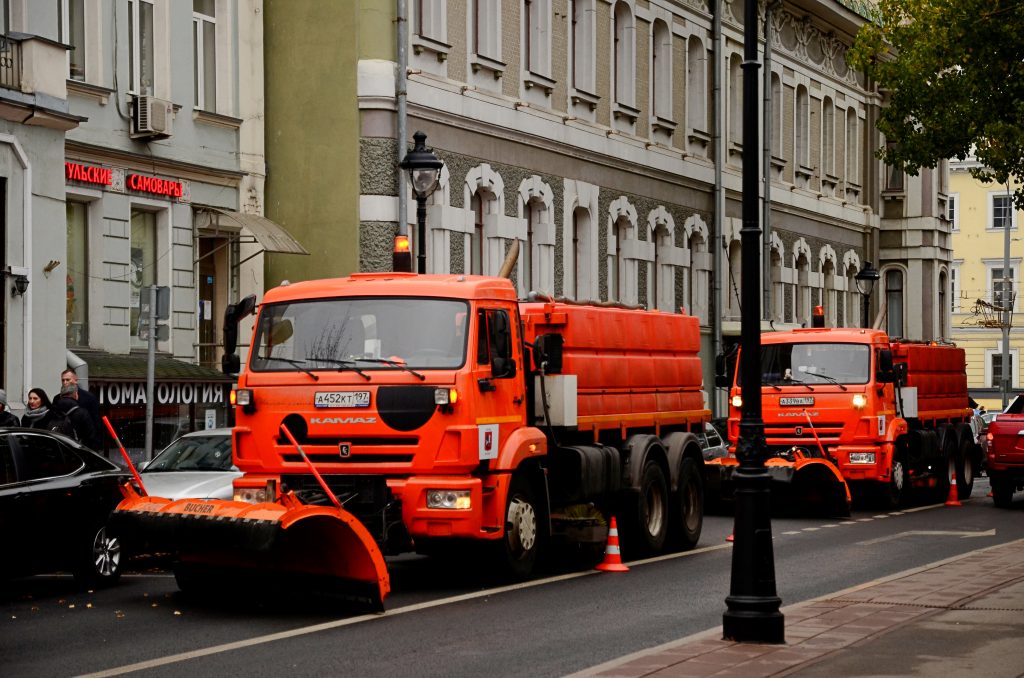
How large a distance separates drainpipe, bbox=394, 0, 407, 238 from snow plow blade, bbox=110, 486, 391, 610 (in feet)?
51.6

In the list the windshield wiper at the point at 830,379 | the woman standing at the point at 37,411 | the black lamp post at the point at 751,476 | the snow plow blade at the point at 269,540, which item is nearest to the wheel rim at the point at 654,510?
the snow plow blade at the point at 269,540

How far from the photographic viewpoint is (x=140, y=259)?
28.0 m

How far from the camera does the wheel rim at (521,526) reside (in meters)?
16.6

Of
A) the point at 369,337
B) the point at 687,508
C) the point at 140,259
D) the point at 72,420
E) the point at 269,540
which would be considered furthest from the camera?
the point at 140,259

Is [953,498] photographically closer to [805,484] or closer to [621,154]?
[805,484]

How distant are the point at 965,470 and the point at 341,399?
1967 cm

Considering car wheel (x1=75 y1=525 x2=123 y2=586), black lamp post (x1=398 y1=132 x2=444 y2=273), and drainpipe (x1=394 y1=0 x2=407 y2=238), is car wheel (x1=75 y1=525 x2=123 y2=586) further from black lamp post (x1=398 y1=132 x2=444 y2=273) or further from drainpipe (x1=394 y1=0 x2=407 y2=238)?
drainpipe (x1=394 y1=0 x2=407 y2=238)

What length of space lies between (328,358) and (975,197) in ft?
294

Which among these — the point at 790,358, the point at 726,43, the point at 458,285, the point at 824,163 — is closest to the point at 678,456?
the point at 458,285

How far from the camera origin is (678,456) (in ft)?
67.4

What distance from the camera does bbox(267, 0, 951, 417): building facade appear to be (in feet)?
101

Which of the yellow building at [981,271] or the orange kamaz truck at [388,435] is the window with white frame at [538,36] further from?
the yellow building at [981,271]

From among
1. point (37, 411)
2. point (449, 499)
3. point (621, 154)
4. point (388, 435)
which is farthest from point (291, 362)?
point (621, 154)

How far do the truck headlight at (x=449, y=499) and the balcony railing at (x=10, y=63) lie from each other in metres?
10.7
